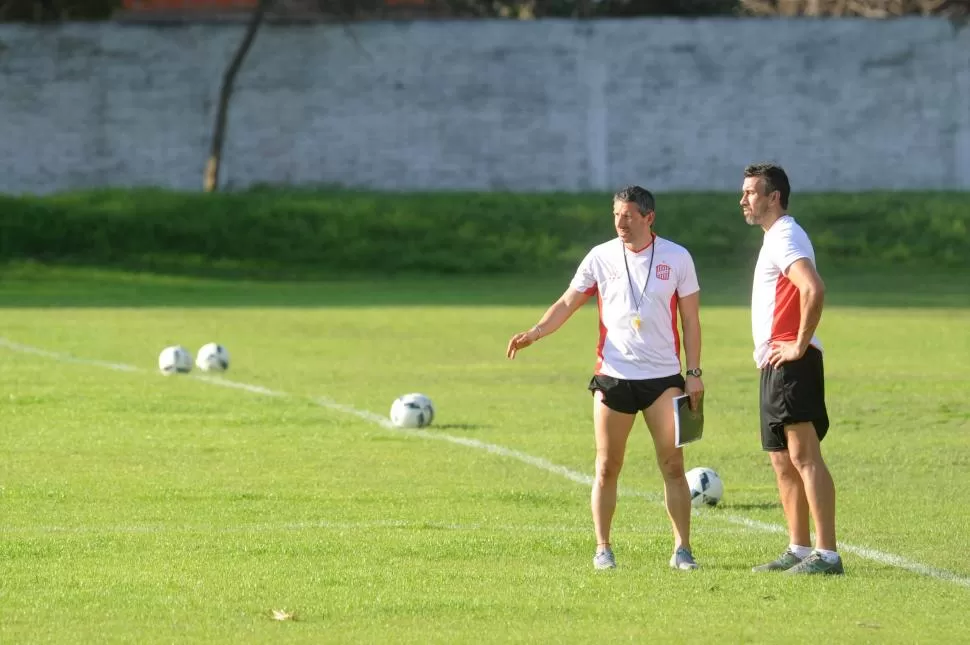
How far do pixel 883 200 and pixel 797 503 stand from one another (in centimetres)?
3668

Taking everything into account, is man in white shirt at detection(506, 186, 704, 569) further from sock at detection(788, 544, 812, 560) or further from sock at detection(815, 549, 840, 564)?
sock at detection(815, 549, 840, 564)

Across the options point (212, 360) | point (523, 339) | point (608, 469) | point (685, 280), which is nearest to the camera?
point (685, 280)

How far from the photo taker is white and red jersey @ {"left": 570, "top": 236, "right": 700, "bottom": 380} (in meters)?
9.28

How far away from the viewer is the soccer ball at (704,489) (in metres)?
11.5

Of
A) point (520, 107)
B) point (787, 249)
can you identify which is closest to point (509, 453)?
point (787, 249)

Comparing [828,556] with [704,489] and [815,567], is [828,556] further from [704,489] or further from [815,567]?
[704,489]

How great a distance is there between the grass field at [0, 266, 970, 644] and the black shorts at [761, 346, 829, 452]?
2.52ft

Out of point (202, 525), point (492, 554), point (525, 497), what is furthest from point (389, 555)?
point (525, 497)

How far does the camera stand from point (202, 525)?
35.0ft

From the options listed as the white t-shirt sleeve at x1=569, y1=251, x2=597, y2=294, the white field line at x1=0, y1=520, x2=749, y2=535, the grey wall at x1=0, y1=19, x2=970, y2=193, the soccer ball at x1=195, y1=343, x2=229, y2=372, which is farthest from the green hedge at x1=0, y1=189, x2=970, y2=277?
the white t-shirt sleeve at x1=569, y1=251, x2=597, y2=294

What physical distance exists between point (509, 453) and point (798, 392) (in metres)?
5.26

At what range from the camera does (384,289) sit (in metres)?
37.9

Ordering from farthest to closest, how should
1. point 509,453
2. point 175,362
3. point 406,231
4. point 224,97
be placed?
point 224,97 < point 406,231 < point 175,362 < point 509,453

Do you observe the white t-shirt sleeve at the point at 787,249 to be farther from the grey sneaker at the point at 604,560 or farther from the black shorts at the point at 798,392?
the grey sneaker at the point at 604,560
